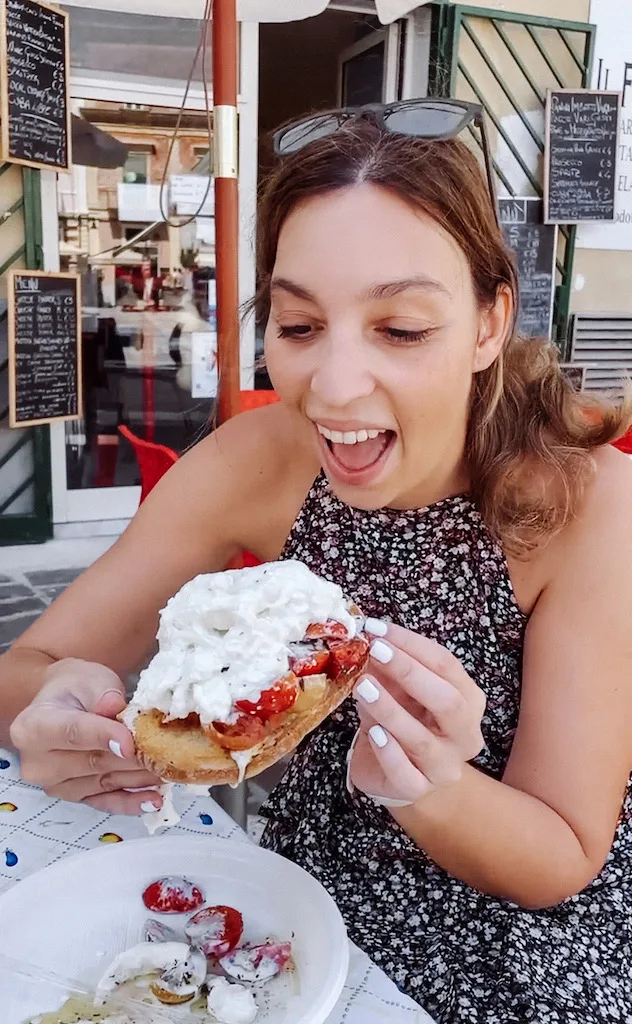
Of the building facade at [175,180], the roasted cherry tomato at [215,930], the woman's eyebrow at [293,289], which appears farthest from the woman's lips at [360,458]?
the building facade at [175,180]

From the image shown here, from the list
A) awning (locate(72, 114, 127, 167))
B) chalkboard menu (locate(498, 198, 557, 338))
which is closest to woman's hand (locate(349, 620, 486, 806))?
awning (locate(72, 114, 127, 167))

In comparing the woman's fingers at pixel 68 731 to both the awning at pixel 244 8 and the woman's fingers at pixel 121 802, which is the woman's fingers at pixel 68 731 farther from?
the awning at pixel 244 8

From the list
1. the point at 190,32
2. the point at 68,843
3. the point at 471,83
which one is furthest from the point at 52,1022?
the point at 471,83

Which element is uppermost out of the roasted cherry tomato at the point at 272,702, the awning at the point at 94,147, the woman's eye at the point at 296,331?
the awning at the point at 94,147

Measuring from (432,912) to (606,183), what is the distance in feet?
21.1

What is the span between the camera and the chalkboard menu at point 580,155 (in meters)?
6.27

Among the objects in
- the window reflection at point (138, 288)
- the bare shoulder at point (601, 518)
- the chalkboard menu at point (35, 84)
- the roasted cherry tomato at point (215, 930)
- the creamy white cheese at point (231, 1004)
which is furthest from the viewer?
the window reflection at point (138, 288)

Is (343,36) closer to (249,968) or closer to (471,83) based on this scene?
(471,83)

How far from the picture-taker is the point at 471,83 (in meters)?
5.98

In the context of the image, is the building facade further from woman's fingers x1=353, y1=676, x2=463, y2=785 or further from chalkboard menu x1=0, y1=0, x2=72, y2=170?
woman's fingers x1=353, y1=676, x2=463, y2=785

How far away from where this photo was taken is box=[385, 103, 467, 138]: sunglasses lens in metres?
1.47

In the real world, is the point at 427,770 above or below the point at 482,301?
below

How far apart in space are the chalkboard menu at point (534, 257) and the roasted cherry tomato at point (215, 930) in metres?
5.86

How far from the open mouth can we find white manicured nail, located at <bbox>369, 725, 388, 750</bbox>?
477 millimetres
